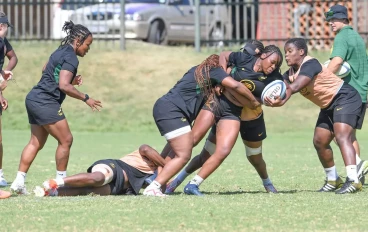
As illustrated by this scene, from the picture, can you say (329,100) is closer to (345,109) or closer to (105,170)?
(345,109)

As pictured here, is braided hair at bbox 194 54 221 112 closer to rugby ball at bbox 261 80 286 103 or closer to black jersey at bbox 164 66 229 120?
black jersey at bbox 164 66 229 120

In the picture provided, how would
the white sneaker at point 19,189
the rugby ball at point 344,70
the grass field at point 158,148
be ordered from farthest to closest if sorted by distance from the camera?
the rugby ball at point 344,70, the white sneaker at point 19,189, the grass field at point 158,148

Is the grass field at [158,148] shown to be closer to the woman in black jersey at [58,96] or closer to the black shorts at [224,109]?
the black shorts at [224,109]

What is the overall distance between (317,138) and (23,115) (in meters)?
12.4

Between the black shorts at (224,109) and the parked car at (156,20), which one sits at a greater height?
the parked car at (156,20)

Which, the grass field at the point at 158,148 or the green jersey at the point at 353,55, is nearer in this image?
the grass field at the point at 158,148

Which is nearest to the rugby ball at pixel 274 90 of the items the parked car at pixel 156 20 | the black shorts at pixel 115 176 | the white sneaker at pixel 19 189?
the black shorts at pixel 115 176

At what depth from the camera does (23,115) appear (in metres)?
22.1

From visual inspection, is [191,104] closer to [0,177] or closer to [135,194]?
[135,194]

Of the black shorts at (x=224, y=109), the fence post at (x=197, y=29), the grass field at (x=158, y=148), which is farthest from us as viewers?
the fence post at (x=197, y=29)

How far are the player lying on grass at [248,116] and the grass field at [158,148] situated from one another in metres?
0.27

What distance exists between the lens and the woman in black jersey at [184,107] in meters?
9.82

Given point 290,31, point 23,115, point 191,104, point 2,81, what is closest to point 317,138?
point 191,104

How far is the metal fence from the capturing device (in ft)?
80.5
